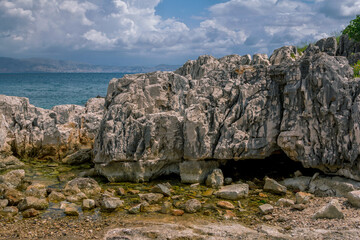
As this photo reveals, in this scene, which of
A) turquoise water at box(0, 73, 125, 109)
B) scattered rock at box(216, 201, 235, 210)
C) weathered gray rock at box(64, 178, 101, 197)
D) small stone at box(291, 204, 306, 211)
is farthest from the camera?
turquoise water at box(0, 73, 125, 109)

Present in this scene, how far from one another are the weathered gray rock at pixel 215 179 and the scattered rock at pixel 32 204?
701 cm

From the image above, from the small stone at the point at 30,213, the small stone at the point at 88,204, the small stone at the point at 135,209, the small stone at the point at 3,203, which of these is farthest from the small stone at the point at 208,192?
the small stone at the point at 3,203

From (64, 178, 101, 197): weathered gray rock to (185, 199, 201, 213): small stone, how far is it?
449cm

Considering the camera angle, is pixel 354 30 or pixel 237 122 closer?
pixel 237 122

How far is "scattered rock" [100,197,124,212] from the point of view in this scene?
1259 centimetres

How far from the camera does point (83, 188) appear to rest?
14.8 meters

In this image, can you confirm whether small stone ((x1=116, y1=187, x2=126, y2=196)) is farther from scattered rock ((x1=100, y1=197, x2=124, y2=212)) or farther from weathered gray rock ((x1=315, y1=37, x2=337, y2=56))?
weathered gray rock ((x1=315, y1=37, x2=337, y2=56))

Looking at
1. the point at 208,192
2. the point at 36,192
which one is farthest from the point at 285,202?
the point at 36,192

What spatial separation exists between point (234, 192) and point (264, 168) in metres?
4.16

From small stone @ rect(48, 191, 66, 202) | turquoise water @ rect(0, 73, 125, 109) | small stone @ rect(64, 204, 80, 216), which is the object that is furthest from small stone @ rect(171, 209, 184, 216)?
turquoise water @ rect(0, 73, 125, 109)

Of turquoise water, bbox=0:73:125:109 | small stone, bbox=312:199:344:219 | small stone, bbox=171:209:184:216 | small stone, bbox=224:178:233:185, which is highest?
turquoise water, bbox=0:73:125:109

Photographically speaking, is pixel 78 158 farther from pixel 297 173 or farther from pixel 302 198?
pixel 302 198

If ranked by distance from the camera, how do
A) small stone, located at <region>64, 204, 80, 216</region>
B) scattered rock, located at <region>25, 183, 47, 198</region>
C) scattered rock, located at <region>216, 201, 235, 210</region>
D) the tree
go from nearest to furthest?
1. small stone, located at <region>64, 204, 80, 216</region>
2. scattered rock, located at <region>216, 201, 235, 210</region>
3. scattered rock, located at <region>25, 183, 47, 198</region>
4. the tree

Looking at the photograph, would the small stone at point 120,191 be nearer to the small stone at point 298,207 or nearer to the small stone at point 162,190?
the small stone at point 162,190
